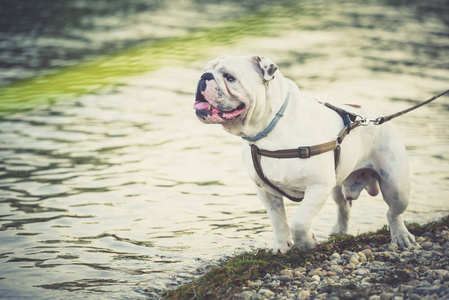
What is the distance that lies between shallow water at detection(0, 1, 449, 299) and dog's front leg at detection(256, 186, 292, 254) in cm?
85

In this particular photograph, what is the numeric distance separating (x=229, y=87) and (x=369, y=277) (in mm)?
2006

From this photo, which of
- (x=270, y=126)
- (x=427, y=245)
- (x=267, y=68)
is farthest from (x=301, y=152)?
(x=427, y=245)

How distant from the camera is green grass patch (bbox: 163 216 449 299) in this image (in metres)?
5.02

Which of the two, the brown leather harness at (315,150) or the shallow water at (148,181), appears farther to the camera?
the shallow water at (148,181)

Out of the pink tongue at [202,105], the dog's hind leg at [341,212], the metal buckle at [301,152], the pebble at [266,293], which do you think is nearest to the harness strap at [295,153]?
the metal buckle at [301,152]

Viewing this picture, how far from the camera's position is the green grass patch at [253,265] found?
502cm

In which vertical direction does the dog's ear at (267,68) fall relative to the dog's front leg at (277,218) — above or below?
above

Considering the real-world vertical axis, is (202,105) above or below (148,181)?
above

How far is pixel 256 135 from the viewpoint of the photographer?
532cm

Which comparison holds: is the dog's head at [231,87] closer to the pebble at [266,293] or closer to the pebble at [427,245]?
the pebble at [266,293]

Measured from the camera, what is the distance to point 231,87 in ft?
16.6

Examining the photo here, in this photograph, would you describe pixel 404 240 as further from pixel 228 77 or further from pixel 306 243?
pixel 228 77

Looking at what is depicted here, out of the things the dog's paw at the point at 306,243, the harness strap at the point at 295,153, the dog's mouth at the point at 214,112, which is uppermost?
the dog's mouth at the point at 214,112

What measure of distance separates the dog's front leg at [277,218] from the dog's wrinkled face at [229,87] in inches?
38.5
